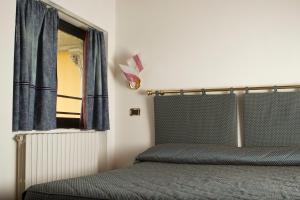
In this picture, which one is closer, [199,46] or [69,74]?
[69,74]

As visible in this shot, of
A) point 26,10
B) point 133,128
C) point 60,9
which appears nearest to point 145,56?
point 133,128

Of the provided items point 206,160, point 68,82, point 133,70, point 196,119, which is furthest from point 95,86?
point 206,160

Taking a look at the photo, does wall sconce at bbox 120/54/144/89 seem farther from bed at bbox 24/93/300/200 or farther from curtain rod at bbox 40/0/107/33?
curtain rod at bbox 40/0/107/33

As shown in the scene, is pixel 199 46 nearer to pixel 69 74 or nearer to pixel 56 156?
pixel 69 74

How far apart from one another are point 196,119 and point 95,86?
112 cm

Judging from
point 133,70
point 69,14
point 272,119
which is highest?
point 69,14

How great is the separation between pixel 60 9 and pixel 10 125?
4.05ft

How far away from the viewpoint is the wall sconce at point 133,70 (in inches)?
147

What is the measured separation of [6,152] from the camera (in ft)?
7.81

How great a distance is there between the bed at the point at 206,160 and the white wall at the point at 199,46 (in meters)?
0.23

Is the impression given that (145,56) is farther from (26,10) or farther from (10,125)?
(10,125)

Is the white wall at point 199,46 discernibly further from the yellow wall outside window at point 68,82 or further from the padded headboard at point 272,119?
the yellow wall outside window at point 68,82

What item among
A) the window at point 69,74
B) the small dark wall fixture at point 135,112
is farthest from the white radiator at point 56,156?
the small dark wall fixture at point 135,112

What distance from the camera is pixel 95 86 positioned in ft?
11.6
